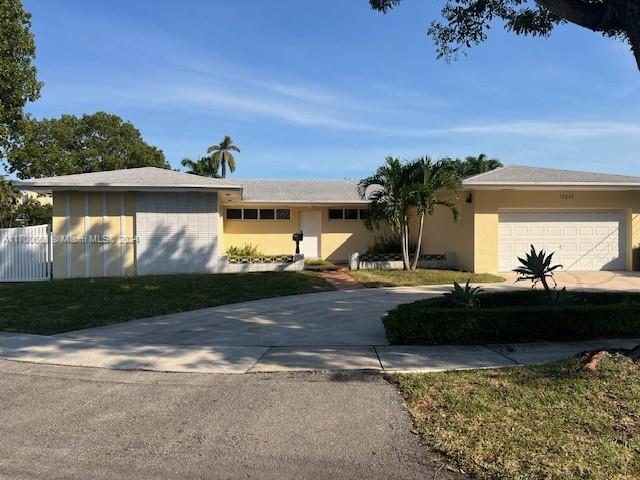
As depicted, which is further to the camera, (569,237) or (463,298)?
(569,237)

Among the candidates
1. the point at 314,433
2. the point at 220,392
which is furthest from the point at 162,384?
the point at 314,433

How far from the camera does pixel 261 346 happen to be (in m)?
7.24

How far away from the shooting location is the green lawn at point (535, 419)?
3.38 m

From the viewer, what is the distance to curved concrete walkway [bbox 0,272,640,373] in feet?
20.5

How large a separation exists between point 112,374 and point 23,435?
181 centimetres

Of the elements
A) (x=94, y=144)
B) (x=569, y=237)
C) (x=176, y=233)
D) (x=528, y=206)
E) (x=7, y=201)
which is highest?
(x=94, y=144)

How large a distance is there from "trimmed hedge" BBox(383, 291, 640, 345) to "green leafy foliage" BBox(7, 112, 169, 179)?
33.6 meters

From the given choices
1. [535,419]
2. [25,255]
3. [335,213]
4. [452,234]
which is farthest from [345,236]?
[535,419]

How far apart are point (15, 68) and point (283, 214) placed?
11.2 metres

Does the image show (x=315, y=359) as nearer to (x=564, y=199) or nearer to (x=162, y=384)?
(x=162, y=384)

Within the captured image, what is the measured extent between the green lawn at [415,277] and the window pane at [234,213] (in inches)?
280

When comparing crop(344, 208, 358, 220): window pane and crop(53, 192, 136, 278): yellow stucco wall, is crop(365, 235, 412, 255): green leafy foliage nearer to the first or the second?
crop(344, 208, 358, 220): window pane

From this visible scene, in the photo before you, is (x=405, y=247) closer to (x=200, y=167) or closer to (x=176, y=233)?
(x=176, y=233)

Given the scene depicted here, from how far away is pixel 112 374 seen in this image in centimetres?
601
